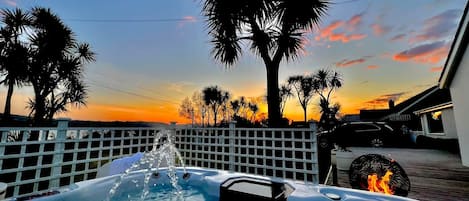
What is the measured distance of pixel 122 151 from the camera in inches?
128

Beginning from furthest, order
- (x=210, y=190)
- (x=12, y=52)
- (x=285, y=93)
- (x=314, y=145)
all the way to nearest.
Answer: (x=285, y=93) < (x=12, y=52) < (x=314, y=145) < (x=210, y=190)

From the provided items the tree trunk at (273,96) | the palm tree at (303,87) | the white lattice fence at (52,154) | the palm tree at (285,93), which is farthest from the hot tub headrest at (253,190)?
the palm tree at (303,87)

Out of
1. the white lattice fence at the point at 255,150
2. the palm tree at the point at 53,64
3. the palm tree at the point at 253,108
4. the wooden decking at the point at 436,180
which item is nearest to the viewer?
the wooden decking at the point at 436,180

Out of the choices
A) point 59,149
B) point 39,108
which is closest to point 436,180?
point 59,149

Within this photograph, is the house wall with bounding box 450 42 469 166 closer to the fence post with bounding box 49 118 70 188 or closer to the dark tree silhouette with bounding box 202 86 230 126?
the fence post with bounding box 49 118 70 188

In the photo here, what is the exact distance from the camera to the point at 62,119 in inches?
96.7

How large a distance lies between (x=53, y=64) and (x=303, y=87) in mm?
14106

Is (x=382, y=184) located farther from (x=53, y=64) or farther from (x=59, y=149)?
(x=53, y=64)

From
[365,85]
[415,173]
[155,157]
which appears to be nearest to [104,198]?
[155,157]

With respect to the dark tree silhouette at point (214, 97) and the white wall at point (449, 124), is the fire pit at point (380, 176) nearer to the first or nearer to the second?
the white wall at point (449, 124)

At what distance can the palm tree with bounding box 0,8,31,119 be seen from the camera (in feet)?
14.4

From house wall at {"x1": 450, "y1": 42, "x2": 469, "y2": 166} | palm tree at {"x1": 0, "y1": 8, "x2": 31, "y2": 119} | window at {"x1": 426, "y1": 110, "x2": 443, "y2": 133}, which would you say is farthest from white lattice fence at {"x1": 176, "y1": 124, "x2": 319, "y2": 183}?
window at {"x1": 426, "y1": 110, "x2": 443, "y2": 133}

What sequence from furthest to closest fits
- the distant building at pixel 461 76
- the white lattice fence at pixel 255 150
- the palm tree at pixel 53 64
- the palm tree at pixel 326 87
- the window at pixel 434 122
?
the palm tree at pixel 326 87 → the window at pixel 434 122 → the palm tree at pixel 53 64 → the distant building at pixel 461 76 → the white lattice fence at pixel 255 150

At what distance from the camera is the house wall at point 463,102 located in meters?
3.73
